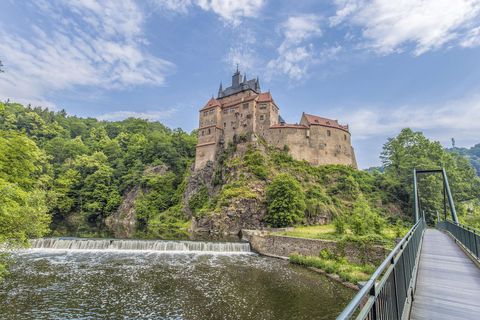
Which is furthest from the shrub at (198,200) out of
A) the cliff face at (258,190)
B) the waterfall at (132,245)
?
the waterfall at (132,245)

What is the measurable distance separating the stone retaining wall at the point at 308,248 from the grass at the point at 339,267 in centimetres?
70

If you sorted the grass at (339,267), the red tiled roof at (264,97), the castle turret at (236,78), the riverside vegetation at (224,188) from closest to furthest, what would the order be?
the grass at (339,267) < the riverside vegetation at (224,188) < the red tiled roof at (264,97) < the castle turret at (236,78)

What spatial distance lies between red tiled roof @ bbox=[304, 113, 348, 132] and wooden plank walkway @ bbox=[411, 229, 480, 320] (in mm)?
47086

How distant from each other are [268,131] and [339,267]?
37.2 metres

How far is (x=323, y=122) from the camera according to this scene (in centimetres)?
5634

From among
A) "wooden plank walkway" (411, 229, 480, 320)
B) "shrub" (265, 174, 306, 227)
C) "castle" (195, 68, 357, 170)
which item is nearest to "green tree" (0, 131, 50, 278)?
"wooden plank walkway" (411, 229, 480, 320)

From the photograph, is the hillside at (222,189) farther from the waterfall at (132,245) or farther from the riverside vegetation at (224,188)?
the waterfall at (132,245)

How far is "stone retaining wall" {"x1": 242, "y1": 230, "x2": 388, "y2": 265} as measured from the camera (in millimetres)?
19828

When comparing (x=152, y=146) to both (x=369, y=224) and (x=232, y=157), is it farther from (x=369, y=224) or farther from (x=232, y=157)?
(x=369, y=224)

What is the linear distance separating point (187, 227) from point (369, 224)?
29.0 m

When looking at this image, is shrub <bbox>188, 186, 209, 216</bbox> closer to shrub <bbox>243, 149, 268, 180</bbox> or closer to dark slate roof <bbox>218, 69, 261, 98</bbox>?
shrub <bbox>243, 149, 268, 180</bbox>

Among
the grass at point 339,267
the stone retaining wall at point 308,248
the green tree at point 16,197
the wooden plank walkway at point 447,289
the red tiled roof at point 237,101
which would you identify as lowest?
the grass at point 339,267

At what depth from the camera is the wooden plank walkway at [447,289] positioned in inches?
187

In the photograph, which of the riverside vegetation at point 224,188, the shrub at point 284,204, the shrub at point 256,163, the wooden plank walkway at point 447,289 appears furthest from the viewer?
the shrub at point 256,163
